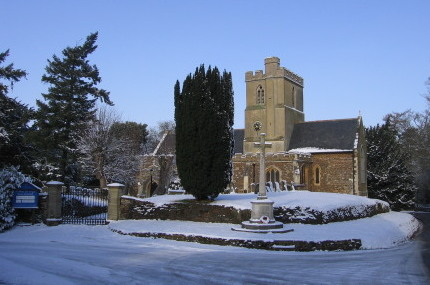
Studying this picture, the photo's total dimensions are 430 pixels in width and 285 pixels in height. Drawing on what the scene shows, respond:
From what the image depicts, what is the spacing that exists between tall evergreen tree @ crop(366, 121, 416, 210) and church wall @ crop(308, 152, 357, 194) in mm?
3966

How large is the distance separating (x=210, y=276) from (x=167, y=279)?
2.93ft

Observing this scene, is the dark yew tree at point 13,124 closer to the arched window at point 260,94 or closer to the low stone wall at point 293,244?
the low stone wall at point 293,244

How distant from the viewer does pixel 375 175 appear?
35.9 m

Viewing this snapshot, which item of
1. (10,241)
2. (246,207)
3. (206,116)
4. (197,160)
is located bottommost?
(10,241)

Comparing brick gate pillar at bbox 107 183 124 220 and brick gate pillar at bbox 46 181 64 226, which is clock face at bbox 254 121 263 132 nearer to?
brick gate pillar at bbox 107 183 124 220

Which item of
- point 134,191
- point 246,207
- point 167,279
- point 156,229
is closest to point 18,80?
point 156,229

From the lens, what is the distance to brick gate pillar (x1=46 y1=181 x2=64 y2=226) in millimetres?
16812

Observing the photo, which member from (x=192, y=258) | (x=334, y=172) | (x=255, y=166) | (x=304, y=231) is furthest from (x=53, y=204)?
(x=334, y=172)

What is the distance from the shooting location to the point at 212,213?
15945 mm

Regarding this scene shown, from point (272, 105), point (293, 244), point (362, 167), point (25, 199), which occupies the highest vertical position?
point (272, 105)

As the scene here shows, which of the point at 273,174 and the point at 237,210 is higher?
the point at 273,174

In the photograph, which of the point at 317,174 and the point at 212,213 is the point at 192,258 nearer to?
the point at 212,213

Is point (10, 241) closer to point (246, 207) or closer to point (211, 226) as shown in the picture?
point (211, 226)

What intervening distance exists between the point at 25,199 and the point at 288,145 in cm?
2664
